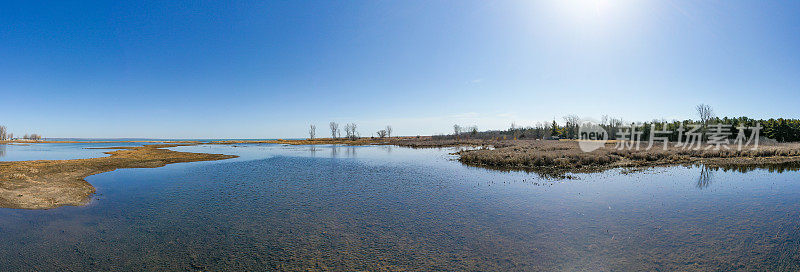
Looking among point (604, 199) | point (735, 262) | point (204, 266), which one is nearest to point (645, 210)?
point (604, 199)

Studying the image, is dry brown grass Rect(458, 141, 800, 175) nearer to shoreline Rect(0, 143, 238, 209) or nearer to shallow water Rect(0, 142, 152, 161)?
shoreline Rect(0, 143, 238, 209)

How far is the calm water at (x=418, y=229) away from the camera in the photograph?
6922 millimetres

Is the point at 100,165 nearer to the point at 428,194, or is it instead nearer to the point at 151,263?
the point at 151,263

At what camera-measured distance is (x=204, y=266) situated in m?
6.66

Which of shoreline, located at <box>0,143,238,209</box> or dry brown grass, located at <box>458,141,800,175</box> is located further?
dry brown grass, located at <box>458,141,800,175</box>

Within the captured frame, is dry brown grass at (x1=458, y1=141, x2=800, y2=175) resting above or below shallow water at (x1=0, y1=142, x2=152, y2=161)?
below

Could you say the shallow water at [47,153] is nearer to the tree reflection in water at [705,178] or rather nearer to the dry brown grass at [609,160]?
the dry brown grass at [609,160]

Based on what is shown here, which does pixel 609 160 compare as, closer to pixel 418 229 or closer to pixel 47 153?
pixel 418 229

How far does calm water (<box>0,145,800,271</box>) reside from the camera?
6922 millimetres

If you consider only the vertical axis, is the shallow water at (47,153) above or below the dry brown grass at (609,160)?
above

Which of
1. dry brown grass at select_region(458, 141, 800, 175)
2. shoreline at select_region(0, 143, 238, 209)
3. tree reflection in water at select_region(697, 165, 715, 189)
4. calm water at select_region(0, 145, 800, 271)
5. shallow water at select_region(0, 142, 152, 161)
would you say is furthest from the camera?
shallow water at select_region(0, 142, 152, 161)

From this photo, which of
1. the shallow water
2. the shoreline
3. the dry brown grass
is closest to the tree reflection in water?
the dry brown grass

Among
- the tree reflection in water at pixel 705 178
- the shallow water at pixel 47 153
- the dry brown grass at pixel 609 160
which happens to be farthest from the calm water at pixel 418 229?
the shallow water at pixel 47 153

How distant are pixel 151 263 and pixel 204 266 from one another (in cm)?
135
